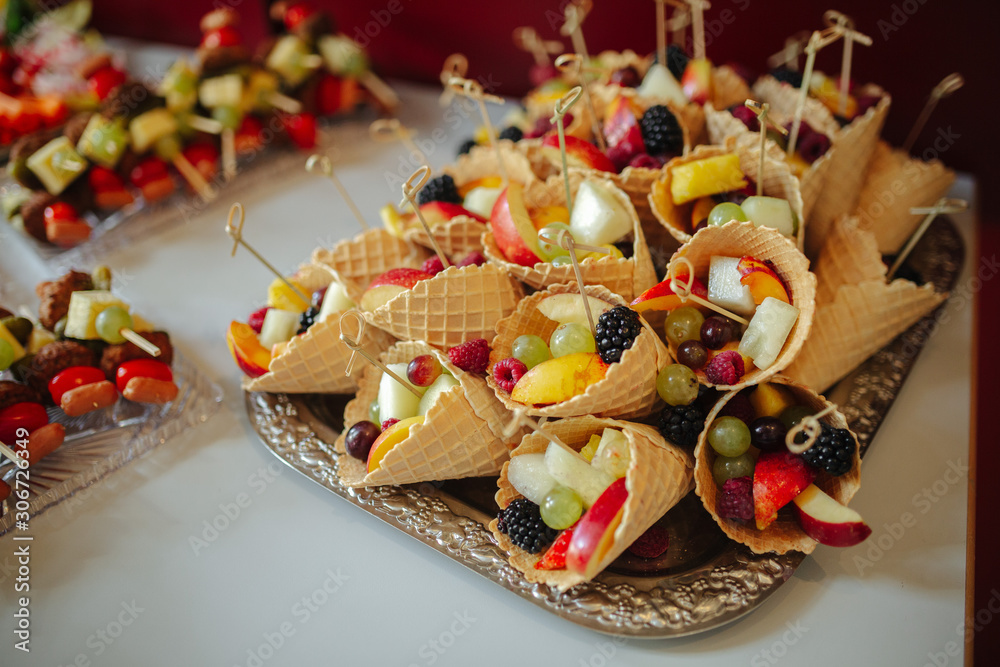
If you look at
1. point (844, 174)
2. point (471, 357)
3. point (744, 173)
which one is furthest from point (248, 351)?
point (844, 174)

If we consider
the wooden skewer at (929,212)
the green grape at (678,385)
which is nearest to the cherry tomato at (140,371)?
the green grape at (678,385)

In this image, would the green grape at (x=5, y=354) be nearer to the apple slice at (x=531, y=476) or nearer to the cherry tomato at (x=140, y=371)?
the cherry tomato at (x=140, y=371)

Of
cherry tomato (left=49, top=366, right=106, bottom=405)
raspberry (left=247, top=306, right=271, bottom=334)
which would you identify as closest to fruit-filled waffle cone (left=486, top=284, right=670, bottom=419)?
raspberry (left=247, top=306, right=271, bottom=334)

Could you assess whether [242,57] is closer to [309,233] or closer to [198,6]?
[309,233]

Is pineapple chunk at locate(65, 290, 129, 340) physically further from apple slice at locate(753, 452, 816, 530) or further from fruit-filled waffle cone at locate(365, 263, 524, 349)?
apple slice at locate(753, 452, 816, 530)

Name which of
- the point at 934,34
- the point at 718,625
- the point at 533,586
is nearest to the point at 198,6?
the point at 934,34

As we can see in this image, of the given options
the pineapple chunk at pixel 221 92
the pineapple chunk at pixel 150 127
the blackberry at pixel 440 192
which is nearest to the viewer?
the blackberry at pixel 440 192
